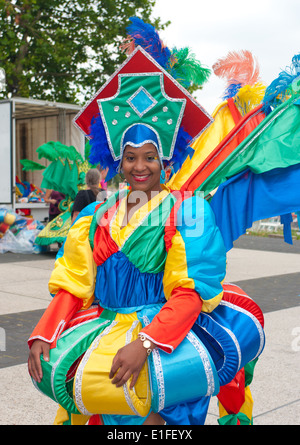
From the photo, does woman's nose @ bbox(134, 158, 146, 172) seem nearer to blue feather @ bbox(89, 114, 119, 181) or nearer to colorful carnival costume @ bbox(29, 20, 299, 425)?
colorful carnival costume @ bbox(29, 20, 299, 425)

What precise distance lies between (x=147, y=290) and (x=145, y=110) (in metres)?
0.75

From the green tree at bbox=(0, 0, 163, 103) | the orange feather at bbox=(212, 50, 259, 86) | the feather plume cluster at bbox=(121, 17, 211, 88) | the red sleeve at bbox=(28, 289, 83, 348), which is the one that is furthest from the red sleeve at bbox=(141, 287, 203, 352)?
the green tree at bbox=(0, 0, 163, 103)

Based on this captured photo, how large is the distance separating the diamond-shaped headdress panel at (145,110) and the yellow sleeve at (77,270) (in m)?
0.43

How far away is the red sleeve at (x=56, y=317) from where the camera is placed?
2.30 meters

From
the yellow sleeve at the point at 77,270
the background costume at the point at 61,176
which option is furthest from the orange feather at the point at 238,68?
the background costume at the point at 61,176

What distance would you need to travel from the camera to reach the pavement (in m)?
3.54

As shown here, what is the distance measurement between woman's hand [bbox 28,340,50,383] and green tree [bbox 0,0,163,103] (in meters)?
17.9

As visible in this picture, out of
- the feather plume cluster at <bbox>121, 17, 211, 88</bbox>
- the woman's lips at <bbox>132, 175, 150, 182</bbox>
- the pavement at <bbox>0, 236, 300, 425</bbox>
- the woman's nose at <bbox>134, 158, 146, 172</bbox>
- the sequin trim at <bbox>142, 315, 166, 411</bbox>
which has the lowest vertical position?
the pavement at <bbox>0, 236, 300, 425</bbox>

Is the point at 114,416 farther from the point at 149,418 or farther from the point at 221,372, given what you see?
the point at 221,372

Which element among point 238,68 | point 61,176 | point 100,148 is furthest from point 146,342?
point 61,176

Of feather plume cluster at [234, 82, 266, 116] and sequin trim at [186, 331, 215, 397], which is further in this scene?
feather plume cluster at [234, 82, 266, 116]

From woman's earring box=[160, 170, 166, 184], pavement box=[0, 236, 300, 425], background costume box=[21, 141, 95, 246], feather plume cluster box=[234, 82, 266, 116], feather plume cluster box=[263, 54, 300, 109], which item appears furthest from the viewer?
background costume box=[21, 141, 95, 246]
